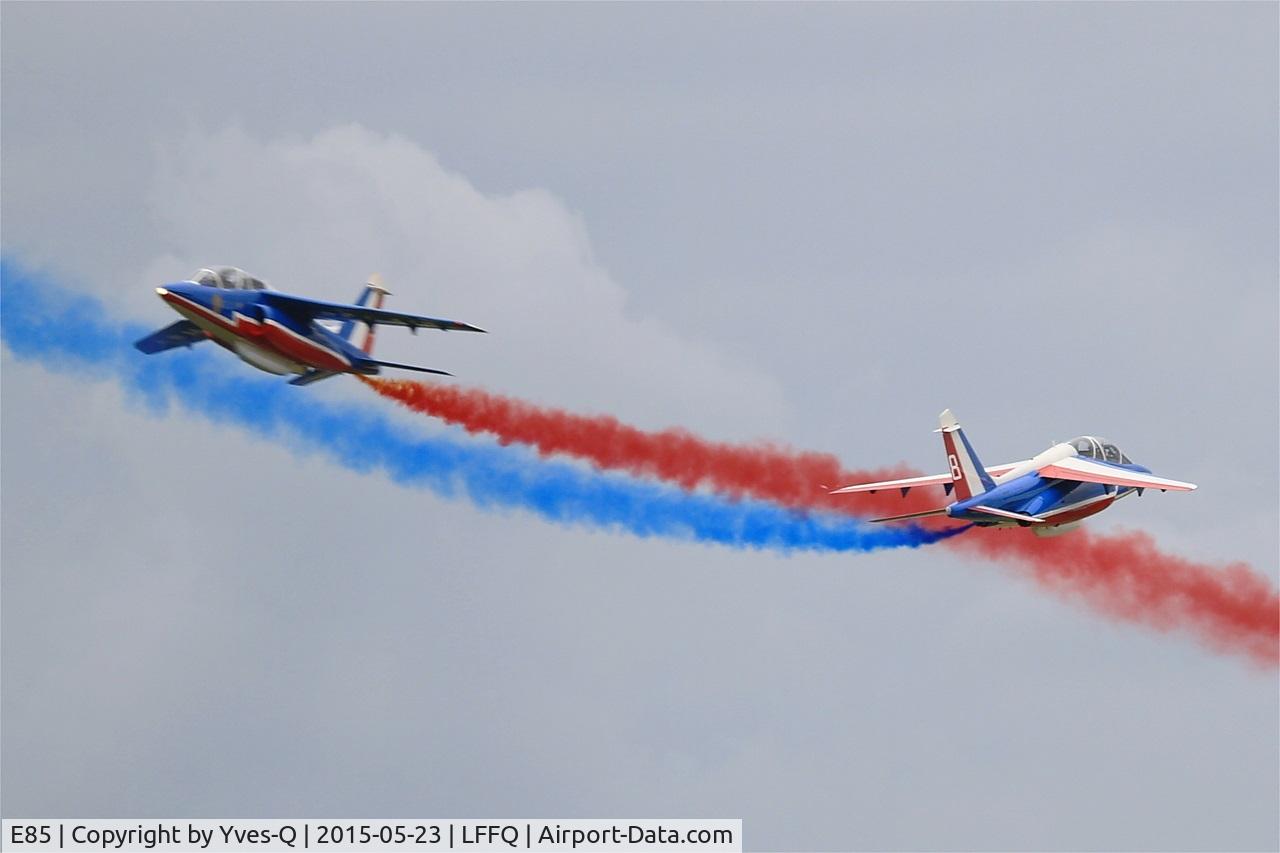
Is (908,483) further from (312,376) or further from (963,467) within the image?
(312,376)

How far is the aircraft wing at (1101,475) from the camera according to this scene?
123 meters

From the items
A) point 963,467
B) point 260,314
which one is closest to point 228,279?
point 260,314

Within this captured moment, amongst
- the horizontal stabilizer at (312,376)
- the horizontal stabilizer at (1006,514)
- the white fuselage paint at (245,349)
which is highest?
the white fuselage paint at (245,349)

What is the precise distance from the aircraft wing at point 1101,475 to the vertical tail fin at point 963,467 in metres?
2.12

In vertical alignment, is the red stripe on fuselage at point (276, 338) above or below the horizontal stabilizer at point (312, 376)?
above

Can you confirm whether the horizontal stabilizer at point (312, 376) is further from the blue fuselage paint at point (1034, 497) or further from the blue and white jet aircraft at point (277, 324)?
the blue fuselage paint at point (1034, 497)

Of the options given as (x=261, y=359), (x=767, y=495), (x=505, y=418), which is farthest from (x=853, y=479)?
(x=261, y=359)

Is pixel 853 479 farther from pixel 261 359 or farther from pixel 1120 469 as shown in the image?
pixel 261 359

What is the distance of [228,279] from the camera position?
119438 mm

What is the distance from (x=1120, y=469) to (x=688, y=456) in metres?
14.0

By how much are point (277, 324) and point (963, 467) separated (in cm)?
2125

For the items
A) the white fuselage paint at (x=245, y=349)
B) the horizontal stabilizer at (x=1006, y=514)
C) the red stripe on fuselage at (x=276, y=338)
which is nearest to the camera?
the red stripe on fuselage at (x=276, y=338)

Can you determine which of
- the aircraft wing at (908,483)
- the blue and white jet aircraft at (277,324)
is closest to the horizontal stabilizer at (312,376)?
the blue and white jet aircraft at (277,324)

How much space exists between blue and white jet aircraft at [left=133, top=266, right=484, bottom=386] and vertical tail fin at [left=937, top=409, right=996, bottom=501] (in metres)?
15.3
